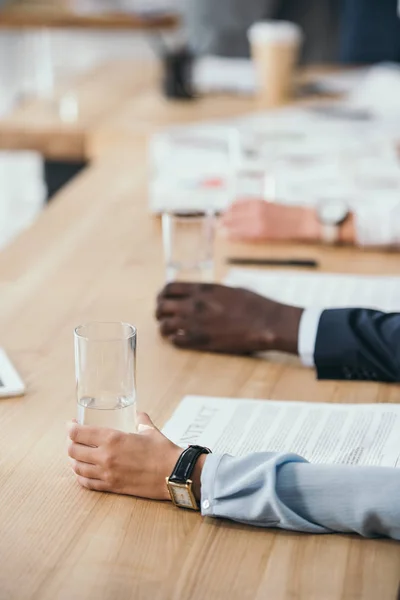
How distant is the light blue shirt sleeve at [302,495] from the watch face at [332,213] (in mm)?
988

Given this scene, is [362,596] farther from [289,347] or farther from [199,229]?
[199,229]

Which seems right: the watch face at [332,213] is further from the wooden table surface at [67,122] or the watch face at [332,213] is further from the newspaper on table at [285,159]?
the wooden table surface at [67,122]

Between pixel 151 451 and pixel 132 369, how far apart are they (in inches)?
5.1

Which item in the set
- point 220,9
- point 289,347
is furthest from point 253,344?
point 220,9

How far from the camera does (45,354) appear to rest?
1.46 m

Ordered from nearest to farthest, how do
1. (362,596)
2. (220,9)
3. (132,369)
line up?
(362,596) < (132,369) < (220,9)

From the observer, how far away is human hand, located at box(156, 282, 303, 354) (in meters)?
1.48

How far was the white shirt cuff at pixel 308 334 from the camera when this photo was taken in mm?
1462

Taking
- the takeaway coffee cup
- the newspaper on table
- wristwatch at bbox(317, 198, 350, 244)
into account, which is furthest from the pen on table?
the takeaway coffee cup

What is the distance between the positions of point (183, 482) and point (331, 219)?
40.9 inches

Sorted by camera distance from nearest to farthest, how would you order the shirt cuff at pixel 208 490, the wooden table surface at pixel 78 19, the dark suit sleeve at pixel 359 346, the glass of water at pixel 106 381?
the shirt cuff at pixel 208 490
the glass of water at pixel 106 381
the dark suit sleeve at pixel 359 346
the wooden table surface at pixel 78 19

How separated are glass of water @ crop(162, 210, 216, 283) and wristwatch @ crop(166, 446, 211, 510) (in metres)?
0.68

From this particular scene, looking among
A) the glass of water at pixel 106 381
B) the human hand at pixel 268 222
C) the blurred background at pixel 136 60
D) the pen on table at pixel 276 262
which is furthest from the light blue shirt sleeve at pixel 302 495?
the blurred background at pixel 136 60

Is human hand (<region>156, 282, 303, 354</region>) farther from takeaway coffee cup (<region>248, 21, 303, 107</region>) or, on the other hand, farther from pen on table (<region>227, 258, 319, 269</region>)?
takeaway coffee cup (<region>248, 21, 303, 107</region>)
